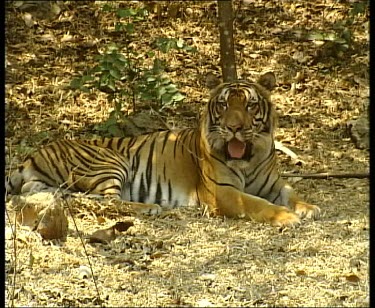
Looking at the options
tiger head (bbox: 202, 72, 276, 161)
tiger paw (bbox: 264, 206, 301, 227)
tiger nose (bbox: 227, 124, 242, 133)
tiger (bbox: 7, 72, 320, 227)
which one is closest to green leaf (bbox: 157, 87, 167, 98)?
tiger (bbox: 7, 72, 320, 227)

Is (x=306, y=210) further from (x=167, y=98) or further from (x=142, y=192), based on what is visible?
Answer: (x=167, y=98)

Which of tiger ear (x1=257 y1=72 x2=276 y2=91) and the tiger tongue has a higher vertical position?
tiger ear (x1=257 y1=72 x2=276 y2=91)

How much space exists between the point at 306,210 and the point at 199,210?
743 millimetres

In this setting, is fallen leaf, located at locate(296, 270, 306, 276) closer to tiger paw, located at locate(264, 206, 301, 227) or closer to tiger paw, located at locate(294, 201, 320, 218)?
tiger paw, located at locate(264, 206, 301, 227)

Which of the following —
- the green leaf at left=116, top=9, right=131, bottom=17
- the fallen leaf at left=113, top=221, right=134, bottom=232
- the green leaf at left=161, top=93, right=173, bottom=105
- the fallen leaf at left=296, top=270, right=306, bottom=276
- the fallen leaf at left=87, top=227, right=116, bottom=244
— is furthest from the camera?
the green leaf at left=161, top=93, right=173, bottom=105

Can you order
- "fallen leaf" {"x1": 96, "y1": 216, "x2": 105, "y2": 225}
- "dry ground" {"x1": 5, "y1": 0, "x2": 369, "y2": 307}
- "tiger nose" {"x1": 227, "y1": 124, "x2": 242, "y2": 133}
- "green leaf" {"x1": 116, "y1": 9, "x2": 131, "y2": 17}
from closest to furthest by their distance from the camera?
1. "dry ground" {"x1": 5, "y1": 0, "x2": 369, "y2": 307}
2. "fallen leaf" {"x1": 96, "y1": 216, "x2": 105, "y2": 225}
3. "tiger nose" {"x1": 227, "y1": 124, "x2": 242, "y2": 133}
4. "green leaf" {"x1": 116, "y1": 9, "x2": 131, "y2": 17}

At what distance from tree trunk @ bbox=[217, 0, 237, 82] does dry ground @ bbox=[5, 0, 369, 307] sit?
75 centimetres

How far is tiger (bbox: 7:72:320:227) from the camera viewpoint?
Answer: 239 inches

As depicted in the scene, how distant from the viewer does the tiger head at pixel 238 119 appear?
20.0ft

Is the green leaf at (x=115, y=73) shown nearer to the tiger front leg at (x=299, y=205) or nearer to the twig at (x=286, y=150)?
the twig at (x=286, y=150)

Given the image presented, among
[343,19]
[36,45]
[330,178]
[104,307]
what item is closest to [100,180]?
[330,178]

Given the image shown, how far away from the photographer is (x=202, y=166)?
6.41 m

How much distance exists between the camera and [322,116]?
332 inches

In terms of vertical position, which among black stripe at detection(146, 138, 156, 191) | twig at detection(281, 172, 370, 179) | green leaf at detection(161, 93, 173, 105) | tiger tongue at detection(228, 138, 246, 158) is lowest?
twig at detection(281, 172, 370, 179)
